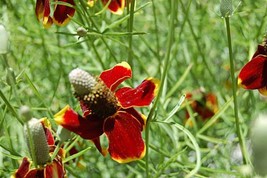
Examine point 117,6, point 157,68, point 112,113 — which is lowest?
point 157,68

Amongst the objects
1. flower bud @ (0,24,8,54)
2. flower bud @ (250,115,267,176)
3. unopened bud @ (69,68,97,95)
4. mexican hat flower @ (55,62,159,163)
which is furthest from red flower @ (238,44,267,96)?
flower bud @ (250,115,267,176)

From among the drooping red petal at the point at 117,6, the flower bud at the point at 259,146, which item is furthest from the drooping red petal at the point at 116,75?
the flower bud at the point at 259,146

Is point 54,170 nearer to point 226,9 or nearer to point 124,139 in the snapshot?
point 124,139

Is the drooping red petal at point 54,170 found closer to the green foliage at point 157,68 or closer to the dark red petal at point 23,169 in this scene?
the dark red petal at point 23,169

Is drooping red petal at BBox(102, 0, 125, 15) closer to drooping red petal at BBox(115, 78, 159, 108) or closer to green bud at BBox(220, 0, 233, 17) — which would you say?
drooping red petal at BBox(115, 78, 159, 108)

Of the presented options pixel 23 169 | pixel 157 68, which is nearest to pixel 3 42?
pixel 23 169

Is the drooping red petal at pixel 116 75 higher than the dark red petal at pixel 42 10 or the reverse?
the reverse
